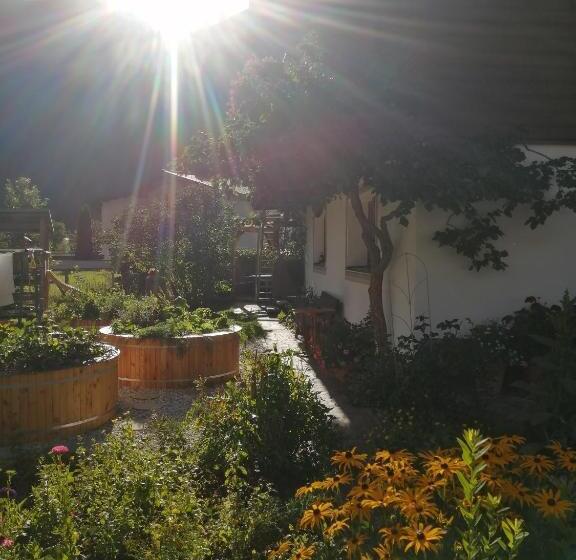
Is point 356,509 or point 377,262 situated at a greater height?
point 377,262

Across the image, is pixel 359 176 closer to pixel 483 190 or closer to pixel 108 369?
pixel 483 190

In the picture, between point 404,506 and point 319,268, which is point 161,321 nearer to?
point 319,268

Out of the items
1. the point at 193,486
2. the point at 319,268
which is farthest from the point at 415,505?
the point at 319,268

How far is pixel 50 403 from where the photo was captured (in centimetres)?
532

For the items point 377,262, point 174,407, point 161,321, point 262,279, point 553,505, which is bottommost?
point 174,407

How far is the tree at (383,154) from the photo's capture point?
227 inches

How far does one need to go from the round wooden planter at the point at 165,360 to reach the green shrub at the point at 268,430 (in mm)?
2634

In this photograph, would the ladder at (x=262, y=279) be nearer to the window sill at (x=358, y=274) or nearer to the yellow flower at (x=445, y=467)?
the window sill at (x=358, y=274)

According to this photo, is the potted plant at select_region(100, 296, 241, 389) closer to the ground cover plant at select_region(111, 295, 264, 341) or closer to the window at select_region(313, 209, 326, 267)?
the ground cover plant at select_region(111, 295, 264, 341)

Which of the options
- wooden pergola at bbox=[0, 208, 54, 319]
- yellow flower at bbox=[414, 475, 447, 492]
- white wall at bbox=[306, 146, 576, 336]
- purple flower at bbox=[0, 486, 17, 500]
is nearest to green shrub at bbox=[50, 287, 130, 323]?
wooden pergola at bbox=[0, 208, 54, 319]

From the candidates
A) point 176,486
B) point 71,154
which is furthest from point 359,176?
point 71,154

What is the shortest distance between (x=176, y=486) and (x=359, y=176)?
11.4 ft

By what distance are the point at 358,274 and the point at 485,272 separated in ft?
7.44

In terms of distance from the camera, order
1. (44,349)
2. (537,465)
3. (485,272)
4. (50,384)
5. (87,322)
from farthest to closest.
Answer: (87,322), (485,272), (44,349), (50,384), (537,465)
